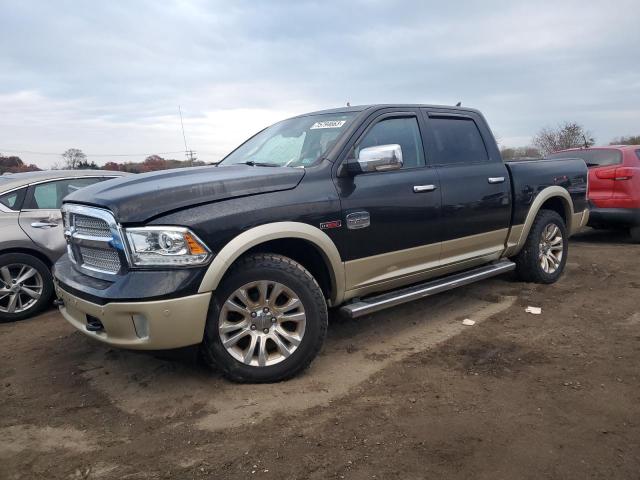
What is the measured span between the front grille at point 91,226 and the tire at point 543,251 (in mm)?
4262

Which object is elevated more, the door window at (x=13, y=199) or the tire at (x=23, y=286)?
the door window at (x=13, y=199)

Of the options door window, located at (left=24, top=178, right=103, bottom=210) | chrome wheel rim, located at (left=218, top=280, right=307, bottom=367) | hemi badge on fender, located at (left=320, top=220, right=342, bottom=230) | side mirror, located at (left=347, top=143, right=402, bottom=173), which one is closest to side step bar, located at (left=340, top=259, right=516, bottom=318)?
chrome wheel rim, located at (left=218, top=280, right=307, bottom=367)

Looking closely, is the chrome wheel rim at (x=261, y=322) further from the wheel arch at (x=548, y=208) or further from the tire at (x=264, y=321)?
the wheel arch at (x=548, y=208)

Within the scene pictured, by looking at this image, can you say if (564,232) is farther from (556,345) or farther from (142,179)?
(142,179)

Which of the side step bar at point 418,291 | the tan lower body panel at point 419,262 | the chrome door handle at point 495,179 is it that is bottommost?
the side step bar at point 418,291

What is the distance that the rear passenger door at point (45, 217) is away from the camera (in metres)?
5.07

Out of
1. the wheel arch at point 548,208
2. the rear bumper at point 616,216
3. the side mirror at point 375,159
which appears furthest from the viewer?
the rear bumper at point 616,216

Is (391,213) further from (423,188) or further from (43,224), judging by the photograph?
(43,224)

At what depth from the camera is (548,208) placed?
5.73 metres

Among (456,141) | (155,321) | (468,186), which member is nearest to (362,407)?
(155,321)

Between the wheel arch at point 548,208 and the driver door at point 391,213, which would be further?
the wheel arch at point 548,208

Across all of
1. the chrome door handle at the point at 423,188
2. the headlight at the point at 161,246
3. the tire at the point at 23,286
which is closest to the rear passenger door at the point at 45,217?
the tire at the point at 23,286

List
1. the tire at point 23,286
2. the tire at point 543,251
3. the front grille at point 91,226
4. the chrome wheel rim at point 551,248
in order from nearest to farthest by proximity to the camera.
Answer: the front grille at point 91,226
the tire at point 23,286
the tire at point 543,251
the chrome wheel rim at point 551,248

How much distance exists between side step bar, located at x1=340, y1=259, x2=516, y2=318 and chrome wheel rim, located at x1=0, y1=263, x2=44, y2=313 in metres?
3.37
